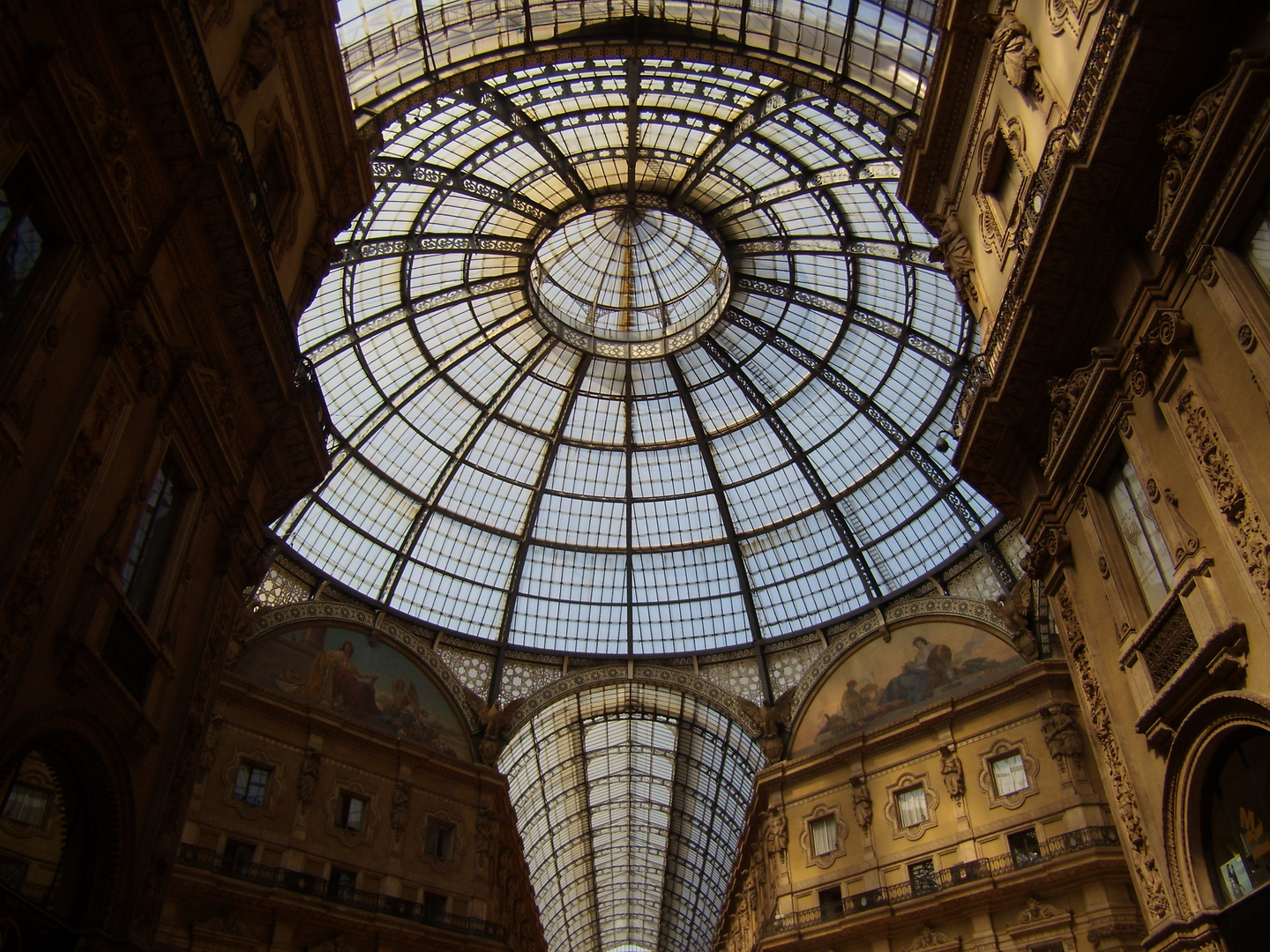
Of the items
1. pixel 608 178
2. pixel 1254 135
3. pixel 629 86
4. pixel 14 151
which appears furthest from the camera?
pixel 608 178

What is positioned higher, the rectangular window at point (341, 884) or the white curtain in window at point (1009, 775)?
the white curtain in window at point (1009, 775)

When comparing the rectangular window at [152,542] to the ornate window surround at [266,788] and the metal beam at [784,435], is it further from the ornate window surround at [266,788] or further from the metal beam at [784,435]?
the metal beam at [784,435]

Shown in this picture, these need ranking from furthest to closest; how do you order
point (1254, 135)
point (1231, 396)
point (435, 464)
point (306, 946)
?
point (435, 464) < point (306, 946) < point (1231, 396) < point (1254, 135)

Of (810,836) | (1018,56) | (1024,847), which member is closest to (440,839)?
(810,836)

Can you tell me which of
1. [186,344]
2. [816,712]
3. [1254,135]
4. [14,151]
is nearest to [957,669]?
[816,712]

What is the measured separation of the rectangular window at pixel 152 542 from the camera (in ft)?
45.9

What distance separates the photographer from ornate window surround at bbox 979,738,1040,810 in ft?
89.2

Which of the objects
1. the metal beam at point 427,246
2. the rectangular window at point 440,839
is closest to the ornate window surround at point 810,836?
the rectangular window at point 440,839

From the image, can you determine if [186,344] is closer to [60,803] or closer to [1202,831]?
[60,803]

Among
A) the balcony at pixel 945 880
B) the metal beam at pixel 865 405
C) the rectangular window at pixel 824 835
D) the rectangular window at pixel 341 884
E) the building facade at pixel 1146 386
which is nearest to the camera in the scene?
the building facade at pixel 1146 386

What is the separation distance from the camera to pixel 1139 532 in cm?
1492

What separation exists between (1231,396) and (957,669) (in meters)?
21.6

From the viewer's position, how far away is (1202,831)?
1313 centimetres

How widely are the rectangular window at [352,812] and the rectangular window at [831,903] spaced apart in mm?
15079
